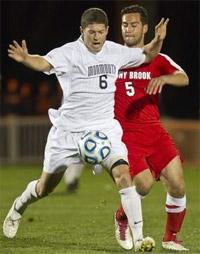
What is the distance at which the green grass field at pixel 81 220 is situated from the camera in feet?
33.8

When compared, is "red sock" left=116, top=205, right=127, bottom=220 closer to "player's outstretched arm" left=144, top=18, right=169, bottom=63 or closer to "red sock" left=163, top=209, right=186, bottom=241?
"red sock" left=163, top=209, right=186, bottom=241

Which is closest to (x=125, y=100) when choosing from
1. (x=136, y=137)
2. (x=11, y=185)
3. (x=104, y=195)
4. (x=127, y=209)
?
(x=136, y=137)

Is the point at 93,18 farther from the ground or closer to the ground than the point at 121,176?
farther from the ground

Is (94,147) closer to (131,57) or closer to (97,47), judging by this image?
(97,47)

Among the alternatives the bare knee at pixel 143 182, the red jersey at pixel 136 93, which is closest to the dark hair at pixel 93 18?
the red jersey at pixel 136 93

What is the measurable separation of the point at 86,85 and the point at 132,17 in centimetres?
106

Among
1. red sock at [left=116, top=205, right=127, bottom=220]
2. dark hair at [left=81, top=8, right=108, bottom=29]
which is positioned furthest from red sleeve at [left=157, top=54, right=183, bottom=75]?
red sock at [left=116, top=205, right=127, bottom=220]

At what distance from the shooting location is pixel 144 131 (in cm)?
1067

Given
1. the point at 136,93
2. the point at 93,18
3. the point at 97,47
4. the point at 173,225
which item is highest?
Result: the point at 93,18

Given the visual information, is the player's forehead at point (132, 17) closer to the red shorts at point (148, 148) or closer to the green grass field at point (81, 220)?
the red shorts at point (148, 148)

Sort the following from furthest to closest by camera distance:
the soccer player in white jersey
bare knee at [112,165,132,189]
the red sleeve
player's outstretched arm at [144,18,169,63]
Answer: the red sleeve → player's outstretched arm at [144,18,169,63] → the soccer player in white jersey → bare knee at [112,165,132,189]

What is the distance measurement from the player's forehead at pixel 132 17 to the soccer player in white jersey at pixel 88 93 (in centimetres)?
44

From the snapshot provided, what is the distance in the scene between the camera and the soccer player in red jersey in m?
10.4

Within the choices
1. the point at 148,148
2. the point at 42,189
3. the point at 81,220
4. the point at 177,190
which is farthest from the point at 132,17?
the point at 81,220
